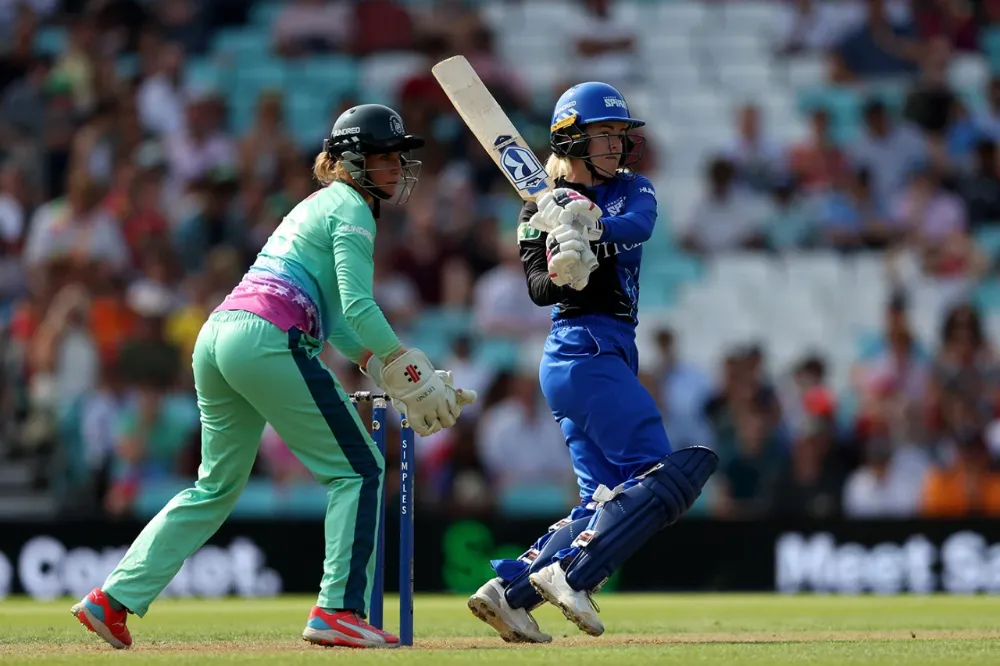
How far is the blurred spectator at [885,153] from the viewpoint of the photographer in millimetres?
14359

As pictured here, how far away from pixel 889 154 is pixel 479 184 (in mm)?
3494

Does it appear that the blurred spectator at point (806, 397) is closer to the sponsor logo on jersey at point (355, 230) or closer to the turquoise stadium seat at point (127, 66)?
the turquoise stadium seat at point (127, 66)

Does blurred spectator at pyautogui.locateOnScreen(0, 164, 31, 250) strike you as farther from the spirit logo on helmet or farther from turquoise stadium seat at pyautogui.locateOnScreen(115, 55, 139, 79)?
the spirit logo on helmet

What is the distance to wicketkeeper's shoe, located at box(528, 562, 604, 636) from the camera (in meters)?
5.84

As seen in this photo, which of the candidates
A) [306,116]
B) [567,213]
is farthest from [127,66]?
[567,213]

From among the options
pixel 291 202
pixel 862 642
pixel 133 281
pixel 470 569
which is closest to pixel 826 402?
pixel 470 569

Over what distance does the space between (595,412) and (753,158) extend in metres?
8.84

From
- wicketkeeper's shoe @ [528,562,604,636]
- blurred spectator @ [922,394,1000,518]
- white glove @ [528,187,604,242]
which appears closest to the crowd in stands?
blurred spectator @ [922,394,1000,518]

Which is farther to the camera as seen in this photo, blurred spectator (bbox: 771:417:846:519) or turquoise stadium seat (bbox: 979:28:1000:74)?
turquoise stadium seat (bbox: 979:28:1000:74)

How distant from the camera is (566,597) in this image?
19.2 feet

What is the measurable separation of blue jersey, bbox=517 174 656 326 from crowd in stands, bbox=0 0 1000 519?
491 cm

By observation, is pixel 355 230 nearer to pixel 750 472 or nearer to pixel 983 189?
pixel 750 472

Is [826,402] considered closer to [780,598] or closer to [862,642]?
[780,598]

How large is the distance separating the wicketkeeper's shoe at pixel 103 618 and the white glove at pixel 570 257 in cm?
190
